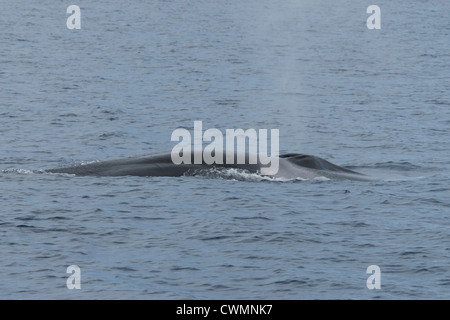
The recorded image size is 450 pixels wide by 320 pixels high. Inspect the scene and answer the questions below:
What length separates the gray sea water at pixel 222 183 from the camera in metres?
21.6

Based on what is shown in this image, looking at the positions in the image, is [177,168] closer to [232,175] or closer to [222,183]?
[222,183]

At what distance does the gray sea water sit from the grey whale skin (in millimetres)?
386

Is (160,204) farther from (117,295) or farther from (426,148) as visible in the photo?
(426,148)

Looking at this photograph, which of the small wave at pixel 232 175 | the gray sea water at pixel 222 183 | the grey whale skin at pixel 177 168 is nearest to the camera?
the gray sea water at pixel 222 183

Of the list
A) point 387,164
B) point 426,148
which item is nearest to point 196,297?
point 387,164

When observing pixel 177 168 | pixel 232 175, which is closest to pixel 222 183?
pixel 232 175

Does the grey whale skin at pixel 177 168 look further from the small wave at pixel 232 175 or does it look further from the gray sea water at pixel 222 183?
the gray sea water at pixel 222 183

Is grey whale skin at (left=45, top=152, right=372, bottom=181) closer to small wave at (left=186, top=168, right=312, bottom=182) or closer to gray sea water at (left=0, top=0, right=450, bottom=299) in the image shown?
small wave at (left=186, top=168, right=312, bottom=182)

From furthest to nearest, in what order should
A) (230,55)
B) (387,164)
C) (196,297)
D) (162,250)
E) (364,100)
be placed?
1. (230,55)
2. (364,100)
3. (387,164)
4. (162,250)
5. (196,297)

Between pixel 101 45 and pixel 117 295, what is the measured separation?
→ 72405 mm

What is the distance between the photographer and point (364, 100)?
56.8 m

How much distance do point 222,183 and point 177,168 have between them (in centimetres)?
141

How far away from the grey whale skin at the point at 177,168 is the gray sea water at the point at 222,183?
39 centimetres

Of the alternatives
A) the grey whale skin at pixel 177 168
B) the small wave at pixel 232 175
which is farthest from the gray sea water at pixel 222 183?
the grey whale skin at pixel 177 168
